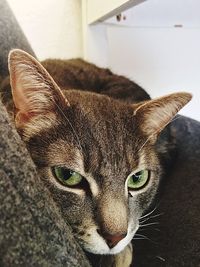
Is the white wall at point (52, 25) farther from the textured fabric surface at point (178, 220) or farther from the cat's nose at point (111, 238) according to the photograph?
the cat's nose at point (111, 238)

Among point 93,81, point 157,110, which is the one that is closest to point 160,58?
point 93,81

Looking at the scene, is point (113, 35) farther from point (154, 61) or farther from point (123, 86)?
point (123, 86)

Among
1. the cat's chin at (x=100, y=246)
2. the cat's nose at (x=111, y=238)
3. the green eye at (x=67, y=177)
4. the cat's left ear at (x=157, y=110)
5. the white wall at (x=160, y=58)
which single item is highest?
the cat's left ear at (x=157, y=110)

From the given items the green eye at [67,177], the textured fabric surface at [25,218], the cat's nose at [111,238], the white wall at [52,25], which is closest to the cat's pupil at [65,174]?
the green eye at [67,177]

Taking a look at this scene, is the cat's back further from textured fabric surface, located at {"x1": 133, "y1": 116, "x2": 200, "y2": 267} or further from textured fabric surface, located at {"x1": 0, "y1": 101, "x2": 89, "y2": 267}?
textured fabric surface, located at {"x1": 0, "y1": 101, "x2": 89, "y2": 267}

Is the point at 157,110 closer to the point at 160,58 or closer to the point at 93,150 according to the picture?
the point at 93,150

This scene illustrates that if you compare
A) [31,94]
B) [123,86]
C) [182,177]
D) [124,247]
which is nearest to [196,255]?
[124,247]
